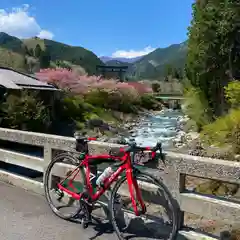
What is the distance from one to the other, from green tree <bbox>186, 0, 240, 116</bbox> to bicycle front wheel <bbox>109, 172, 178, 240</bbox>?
15.2m

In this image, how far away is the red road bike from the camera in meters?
3.16

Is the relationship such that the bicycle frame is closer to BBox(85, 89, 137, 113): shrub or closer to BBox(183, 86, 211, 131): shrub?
BBox(183, 86, 211, 131): shrub

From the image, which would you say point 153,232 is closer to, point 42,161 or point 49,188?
point 49,188

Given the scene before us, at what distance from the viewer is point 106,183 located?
11.3ft

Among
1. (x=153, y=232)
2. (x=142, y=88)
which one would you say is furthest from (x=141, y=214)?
(x=142, y=88)

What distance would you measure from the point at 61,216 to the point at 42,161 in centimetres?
100

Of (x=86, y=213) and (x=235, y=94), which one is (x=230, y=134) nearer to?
(x=235, y=94)

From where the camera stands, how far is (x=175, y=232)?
116 inches

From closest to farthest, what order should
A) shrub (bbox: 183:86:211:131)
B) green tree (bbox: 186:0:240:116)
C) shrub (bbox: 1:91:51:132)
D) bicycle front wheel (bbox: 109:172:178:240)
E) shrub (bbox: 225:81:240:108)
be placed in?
bicycle front wheel (bbox: 109:172:178:240) → shrub (bbox: 225:81:240:108) → shrub (bbox: 1:91:51:132) → green tree (bbox: 186:0:240:116) → shrub (bbox: 183:86:211:131)

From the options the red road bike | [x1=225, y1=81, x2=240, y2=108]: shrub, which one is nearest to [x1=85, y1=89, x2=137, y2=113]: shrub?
[x1=225, y1=81, x2=240, y2=108]: shrub

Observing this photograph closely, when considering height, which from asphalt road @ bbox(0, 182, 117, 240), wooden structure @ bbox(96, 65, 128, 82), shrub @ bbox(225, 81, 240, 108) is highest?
wooden structure @ bbox(96, 65, 128, 82)

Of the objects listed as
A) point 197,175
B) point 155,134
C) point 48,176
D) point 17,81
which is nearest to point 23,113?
point 17,81

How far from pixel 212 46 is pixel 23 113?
10528mm

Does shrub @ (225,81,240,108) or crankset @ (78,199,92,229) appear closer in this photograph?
crankset @ (78,199,92,229)
